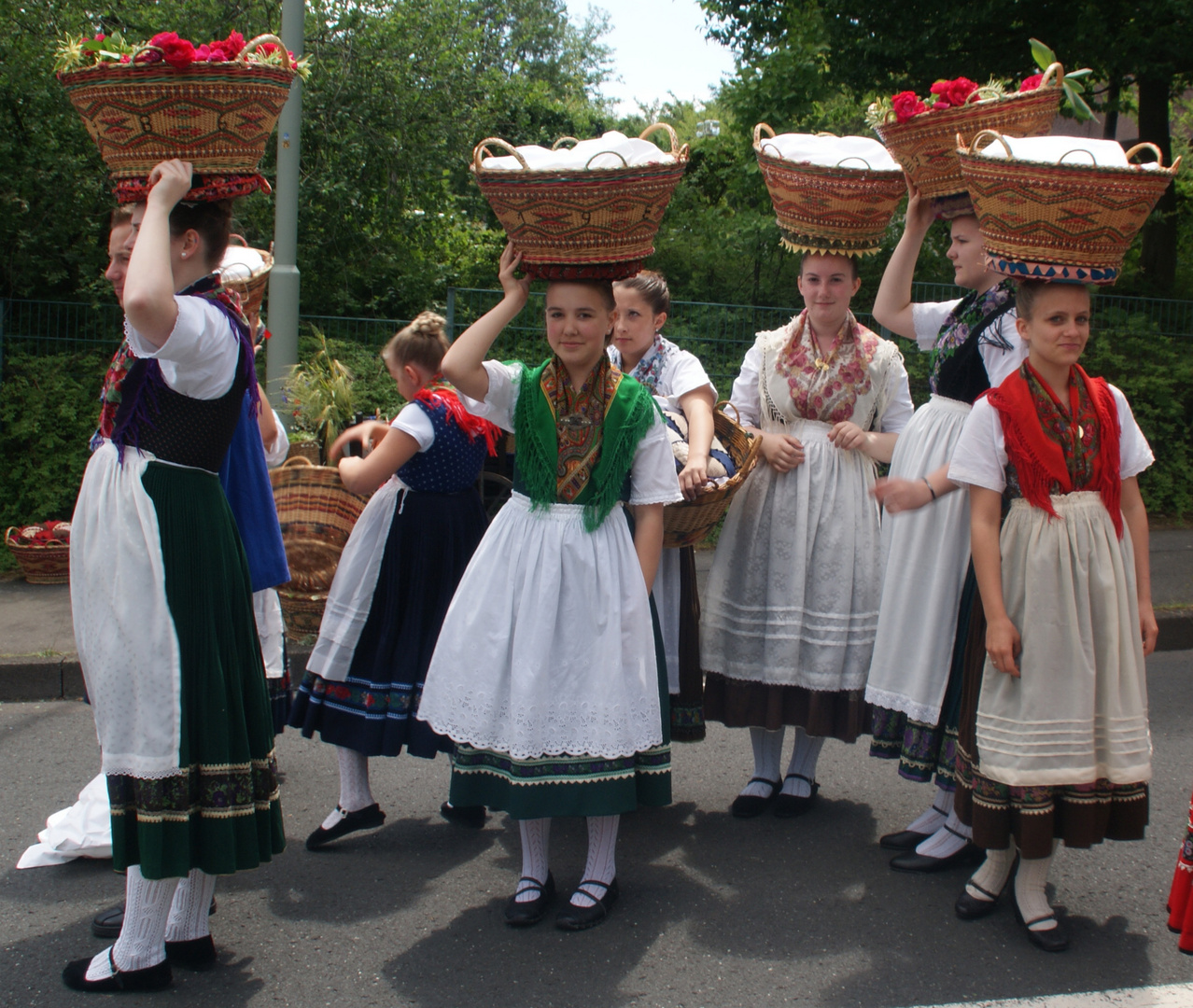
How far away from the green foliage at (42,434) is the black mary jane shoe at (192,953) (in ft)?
21.2

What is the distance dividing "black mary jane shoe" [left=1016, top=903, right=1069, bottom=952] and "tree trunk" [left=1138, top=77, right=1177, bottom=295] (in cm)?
1105

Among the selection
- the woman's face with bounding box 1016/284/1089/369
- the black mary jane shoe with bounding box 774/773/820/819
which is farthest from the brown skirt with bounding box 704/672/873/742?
the woman's face with bounding box 1016/284/1089/369

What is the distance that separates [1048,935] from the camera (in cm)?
326

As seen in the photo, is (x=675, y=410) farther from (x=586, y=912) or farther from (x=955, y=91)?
(x=586, y=912)

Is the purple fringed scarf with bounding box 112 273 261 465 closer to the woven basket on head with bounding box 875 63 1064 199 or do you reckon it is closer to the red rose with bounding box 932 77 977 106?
the woven basket on head with bounding box 875 63 1064 199

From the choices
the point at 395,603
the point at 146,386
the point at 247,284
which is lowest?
the point at 395,603

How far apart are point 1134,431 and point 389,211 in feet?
32.6

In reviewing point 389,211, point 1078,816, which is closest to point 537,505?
point 1078,816

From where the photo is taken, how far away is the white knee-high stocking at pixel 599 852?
135 inches

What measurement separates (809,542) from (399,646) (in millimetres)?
1503

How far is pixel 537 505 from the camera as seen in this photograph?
3.31m

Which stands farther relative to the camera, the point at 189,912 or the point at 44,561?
the point at 44,561

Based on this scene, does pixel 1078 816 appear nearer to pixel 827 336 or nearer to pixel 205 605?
pixel 827 336

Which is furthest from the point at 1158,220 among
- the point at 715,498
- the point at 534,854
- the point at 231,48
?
the point at 231,48
